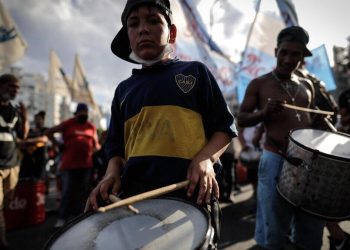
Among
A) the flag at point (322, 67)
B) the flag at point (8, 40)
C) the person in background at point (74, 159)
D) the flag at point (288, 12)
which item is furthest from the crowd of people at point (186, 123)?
the flag at point (8, 40)

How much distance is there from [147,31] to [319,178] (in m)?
1.50

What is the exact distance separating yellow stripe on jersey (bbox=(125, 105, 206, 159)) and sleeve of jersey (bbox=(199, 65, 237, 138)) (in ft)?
0.21

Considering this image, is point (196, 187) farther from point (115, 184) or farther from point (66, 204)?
point (66, 204)

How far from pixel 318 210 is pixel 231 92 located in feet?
18.1

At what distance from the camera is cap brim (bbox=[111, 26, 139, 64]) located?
2.08 metres

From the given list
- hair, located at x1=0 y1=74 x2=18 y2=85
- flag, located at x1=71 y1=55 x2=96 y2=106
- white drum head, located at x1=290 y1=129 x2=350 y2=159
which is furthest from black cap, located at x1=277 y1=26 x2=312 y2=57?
flag, located at x1=71 y1=55 x2=96 y2=106

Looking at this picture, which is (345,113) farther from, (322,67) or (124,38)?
(124,38)

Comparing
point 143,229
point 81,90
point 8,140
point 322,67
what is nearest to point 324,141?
point 143,229

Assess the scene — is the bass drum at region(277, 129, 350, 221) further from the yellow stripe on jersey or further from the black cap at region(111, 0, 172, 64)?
the black cap at region(111, 0, 172, 64)

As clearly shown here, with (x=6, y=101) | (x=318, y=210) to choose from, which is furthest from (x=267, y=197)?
(x=6, y=101)

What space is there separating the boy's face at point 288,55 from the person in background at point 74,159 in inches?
154

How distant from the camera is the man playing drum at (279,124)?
263cm

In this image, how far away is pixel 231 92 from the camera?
758 cm

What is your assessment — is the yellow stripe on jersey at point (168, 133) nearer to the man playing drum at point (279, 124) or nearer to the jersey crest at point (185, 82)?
the jersey crest at point (185, 82)
